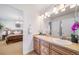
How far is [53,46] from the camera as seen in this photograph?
191 cm

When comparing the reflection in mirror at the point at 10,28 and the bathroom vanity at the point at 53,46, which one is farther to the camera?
the reflection in mirror at the point at 10,28

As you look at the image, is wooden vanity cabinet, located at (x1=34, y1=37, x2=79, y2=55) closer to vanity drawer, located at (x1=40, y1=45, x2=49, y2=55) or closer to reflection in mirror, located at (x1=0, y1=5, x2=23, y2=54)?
vanity drawer, located at (x1=40, y1=45, x2=49, y2=55)

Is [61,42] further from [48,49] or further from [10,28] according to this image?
[10,28]

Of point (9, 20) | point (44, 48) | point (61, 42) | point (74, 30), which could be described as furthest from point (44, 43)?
point (9, 20)

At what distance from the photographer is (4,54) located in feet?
6.38

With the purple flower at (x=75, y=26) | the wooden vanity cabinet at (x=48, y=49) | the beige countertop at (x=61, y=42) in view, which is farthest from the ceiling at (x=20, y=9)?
the wooden vanity cabinet at (x=48, y=49)

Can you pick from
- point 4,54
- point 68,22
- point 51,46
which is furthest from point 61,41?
point 4,54

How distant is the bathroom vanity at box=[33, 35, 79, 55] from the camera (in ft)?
5.76

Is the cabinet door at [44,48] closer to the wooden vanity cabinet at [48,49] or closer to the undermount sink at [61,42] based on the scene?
the wooden vanity cabinet at [48,49]

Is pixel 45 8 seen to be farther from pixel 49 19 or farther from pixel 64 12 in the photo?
pixel 64 12

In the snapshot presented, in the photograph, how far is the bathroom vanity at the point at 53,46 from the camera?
5.76 ft

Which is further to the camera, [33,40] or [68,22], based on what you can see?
[33,40]
